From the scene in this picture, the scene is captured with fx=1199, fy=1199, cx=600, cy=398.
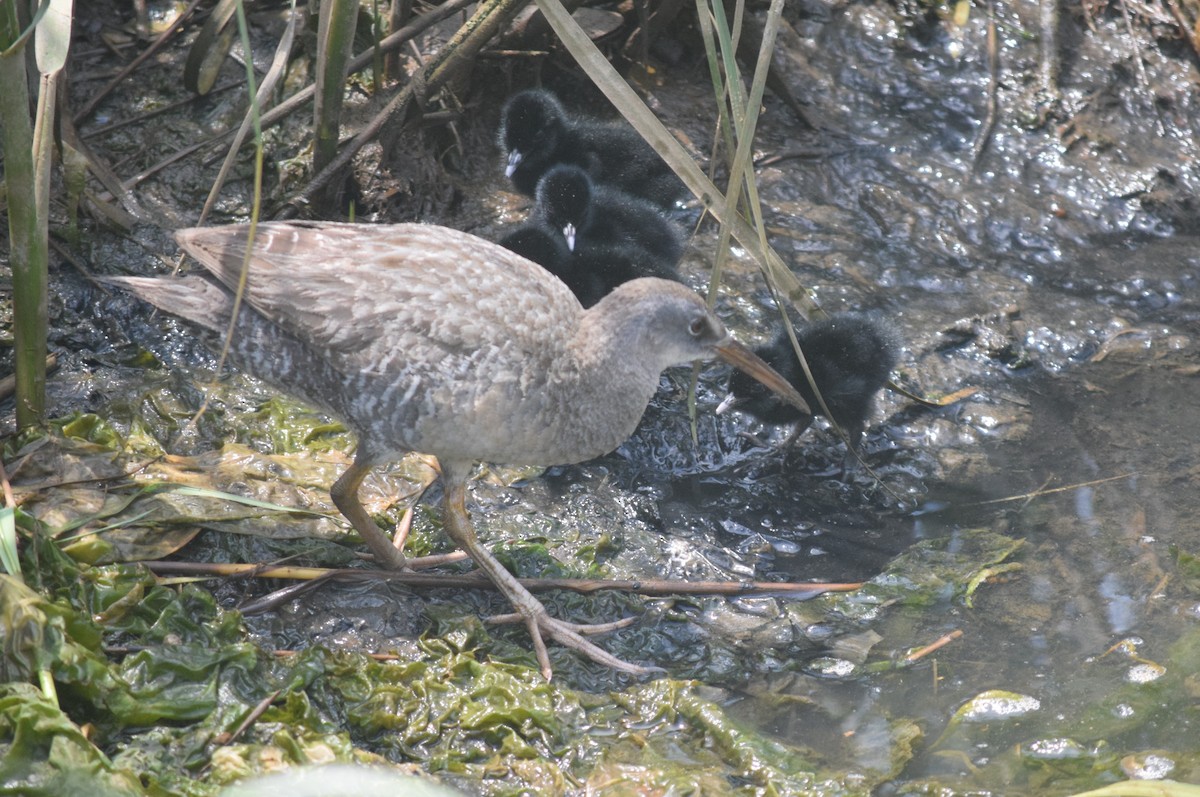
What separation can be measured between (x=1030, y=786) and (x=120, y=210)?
4.02 metres

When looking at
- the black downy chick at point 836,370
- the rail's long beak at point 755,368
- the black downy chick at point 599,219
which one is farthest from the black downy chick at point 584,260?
the rail's long beak at point 755,368

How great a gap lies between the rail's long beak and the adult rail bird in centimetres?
1

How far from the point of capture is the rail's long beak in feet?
13.0

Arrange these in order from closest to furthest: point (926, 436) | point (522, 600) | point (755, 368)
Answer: point (522, 600) → point (755, 368) → point (926, 436)

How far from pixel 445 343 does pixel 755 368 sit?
1113 millimetres

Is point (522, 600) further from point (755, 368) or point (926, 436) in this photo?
point (926, 436)

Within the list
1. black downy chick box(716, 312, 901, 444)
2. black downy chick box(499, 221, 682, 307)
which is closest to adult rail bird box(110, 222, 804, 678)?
black downy chick box(716, 312, 901, 444)

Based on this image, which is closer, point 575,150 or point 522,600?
point 522,600

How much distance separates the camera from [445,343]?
3494 mm

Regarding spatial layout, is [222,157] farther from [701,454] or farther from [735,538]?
[735,538]

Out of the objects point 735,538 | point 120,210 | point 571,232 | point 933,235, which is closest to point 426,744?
point 735,538

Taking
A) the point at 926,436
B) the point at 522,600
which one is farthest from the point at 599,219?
the point at 522,600

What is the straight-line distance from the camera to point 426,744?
3324mm

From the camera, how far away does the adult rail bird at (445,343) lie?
138 inches
